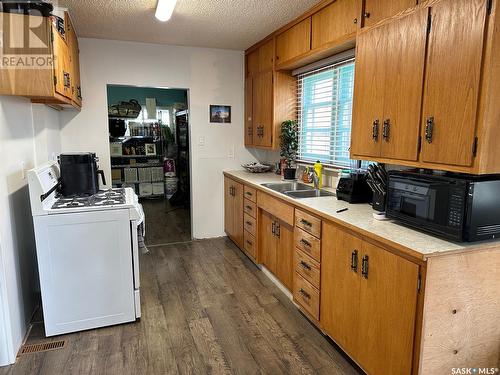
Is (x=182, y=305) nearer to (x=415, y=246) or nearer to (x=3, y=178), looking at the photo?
(x=3, y=178)

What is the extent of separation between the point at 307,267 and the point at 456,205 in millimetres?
1182

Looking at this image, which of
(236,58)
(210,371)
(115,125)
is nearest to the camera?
(210,371)

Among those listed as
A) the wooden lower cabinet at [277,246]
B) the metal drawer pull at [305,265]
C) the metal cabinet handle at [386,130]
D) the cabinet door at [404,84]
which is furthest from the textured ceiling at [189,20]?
the metal drawer pull at [305,265]

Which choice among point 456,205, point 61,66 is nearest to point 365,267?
point 456,205

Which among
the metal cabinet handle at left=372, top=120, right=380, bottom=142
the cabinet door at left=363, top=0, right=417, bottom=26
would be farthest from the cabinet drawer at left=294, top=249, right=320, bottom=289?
the cabinet door at left=363, top=0, right=417, bottom=26

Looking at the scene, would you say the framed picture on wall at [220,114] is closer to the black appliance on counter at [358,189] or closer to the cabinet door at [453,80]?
the black appliance on counter at [358,189]

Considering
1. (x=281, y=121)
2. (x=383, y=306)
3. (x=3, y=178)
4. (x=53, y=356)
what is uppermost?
(x=281, y=121)

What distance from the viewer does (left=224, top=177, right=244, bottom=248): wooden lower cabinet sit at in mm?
3980

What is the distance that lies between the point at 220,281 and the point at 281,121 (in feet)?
5.88

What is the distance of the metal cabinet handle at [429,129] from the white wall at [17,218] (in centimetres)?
239

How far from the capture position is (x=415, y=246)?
60.7 inches

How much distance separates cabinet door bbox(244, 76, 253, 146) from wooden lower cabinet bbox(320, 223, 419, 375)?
2413 mm

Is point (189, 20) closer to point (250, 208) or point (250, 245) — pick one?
point (250, 208)

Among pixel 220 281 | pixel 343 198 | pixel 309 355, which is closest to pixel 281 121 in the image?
pixel 343 198
